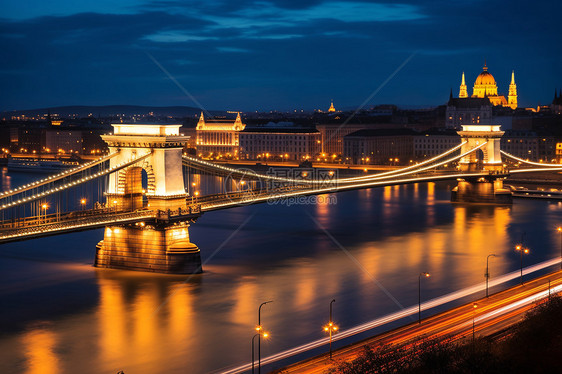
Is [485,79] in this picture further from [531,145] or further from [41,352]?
[41,352]

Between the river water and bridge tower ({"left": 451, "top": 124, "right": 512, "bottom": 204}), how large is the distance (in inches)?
410

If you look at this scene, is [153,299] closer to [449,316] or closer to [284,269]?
[284,269]

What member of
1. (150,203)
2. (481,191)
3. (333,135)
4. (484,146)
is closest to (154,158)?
(150,203)

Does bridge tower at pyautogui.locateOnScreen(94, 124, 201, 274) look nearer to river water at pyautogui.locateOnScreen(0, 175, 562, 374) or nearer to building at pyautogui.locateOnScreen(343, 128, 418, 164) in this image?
river water at pyautogui.locateOnScreen(0, 175, 562, 374)

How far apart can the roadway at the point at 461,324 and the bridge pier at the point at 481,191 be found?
29.2 metres

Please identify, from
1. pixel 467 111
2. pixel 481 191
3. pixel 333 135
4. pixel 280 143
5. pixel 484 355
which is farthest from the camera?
pixel 467 111

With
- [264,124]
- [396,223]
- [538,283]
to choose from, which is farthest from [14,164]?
[538,283]

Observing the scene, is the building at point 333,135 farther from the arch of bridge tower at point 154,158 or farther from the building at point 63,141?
the arch of bridge tower at point 154,158

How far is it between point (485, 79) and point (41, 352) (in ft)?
376

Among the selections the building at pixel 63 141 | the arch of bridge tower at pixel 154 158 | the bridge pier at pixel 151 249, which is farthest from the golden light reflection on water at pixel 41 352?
the building at pixel 63 141

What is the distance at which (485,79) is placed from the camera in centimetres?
12712

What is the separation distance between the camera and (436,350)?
15.0 meters

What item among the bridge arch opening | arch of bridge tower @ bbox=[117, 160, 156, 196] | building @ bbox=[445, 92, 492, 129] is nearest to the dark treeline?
arch of bridge tower @ bbox=[117, 160, 156, 196]

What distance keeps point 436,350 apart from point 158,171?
13.7 metres
